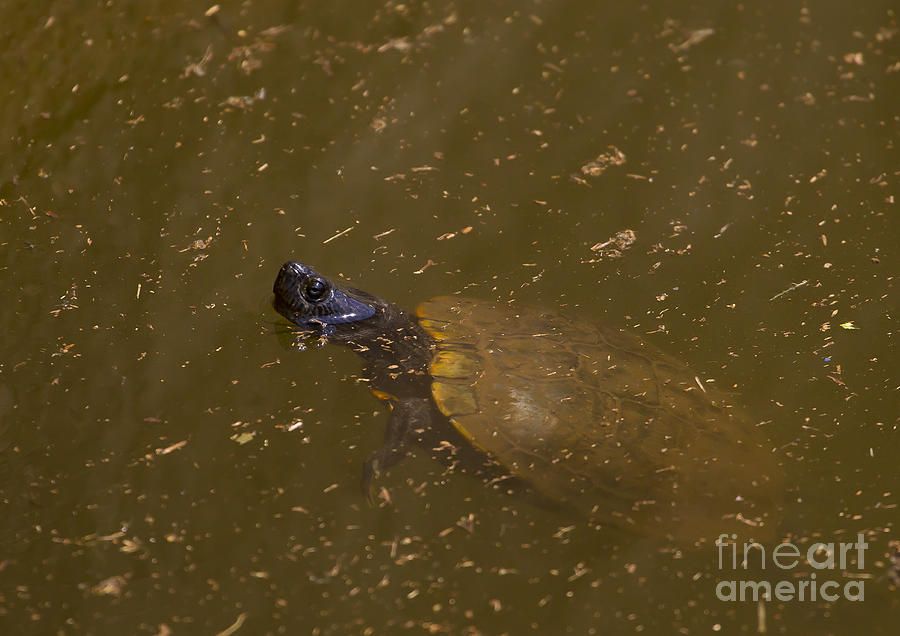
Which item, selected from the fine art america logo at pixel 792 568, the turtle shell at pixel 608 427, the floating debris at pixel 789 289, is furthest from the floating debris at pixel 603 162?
the fine art america logo at pixel 792 568

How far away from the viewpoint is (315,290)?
2625 mm

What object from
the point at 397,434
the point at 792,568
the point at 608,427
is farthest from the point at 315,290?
the point at 792,568

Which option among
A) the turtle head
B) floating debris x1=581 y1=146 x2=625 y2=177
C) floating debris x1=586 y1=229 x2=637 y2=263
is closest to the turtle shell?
the turtle head

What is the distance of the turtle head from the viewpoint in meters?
2.62

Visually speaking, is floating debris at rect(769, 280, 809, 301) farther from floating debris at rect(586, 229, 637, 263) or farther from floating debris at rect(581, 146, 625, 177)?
floating debris at rect(581, 146, 625, 177)

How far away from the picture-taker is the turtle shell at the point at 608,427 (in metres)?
2.18

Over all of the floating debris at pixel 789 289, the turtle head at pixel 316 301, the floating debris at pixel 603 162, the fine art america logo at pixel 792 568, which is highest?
the turtle head at pixel 316 301

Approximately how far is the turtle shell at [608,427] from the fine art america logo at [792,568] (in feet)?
0.17

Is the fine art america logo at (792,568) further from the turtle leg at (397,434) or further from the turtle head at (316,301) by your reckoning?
the turtle head at (316,301)

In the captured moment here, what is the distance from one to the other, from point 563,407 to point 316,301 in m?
0.87

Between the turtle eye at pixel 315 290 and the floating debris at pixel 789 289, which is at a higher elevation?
the turtle eye at pixel 315 290

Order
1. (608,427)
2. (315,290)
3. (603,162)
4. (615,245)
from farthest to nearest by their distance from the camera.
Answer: (603,162), (615,245), (315,290), (608,427)

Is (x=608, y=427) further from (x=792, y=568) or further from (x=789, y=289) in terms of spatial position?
(x=789, y=289)

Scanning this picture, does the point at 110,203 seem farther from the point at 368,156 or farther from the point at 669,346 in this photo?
the point at 669,346
